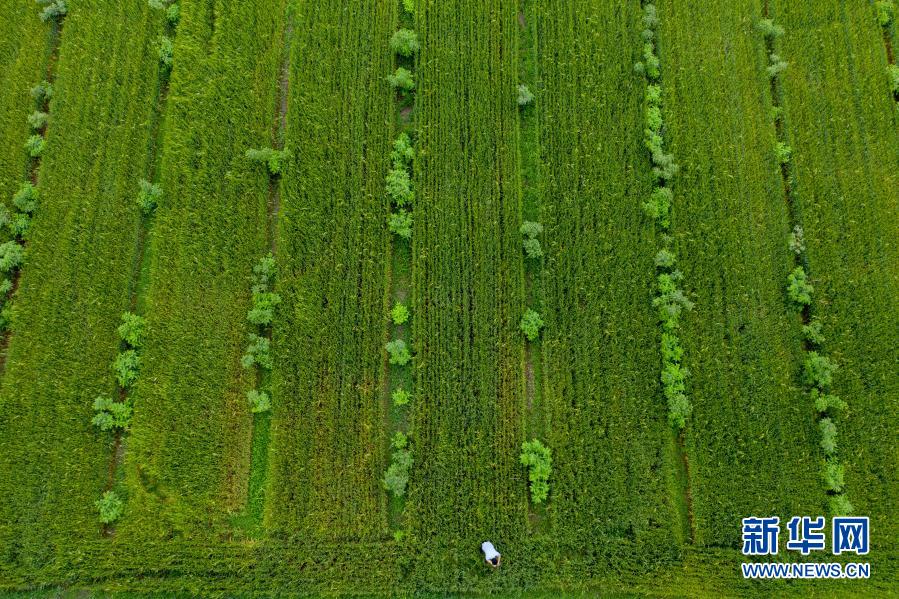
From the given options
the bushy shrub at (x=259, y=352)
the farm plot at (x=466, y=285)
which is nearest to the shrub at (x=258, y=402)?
the bushy shrub at (x=259, y=352)

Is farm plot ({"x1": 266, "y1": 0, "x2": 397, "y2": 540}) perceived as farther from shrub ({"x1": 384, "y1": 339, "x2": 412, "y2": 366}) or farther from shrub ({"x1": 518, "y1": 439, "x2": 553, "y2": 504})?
shrub ({"x1": 518, "y1": 439, "x2": 553, "y2": 504})

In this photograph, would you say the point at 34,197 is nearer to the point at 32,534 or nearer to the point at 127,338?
the point at 127,338

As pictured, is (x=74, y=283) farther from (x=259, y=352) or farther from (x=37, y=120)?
(x=259, y=352)

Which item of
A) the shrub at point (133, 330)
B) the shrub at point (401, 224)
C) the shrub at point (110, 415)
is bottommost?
the shrub at point (110, 415)

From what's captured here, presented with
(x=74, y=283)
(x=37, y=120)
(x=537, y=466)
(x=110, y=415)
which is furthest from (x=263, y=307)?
(x=37, y=120)

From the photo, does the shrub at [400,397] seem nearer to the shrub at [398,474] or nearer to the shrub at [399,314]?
the shrub at [398,474]
